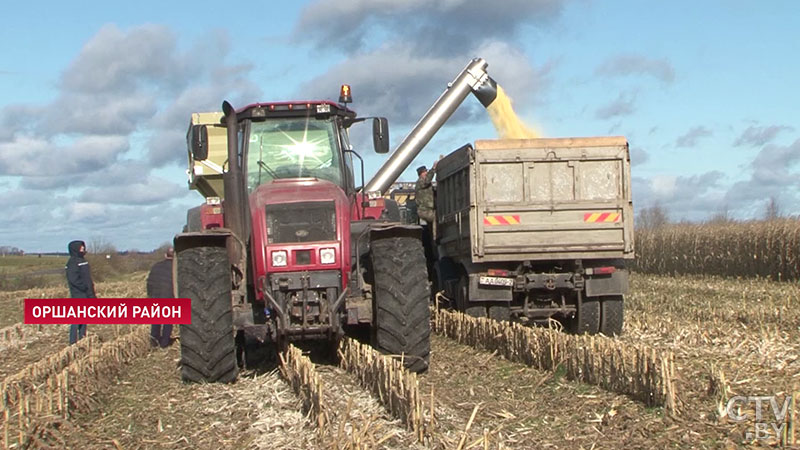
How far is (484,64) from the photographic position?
51.5 ft

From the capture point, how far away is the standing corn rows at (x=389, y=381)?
638cm

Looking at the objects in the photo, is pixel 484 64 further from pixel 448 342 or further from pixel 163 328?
pixel 163 328

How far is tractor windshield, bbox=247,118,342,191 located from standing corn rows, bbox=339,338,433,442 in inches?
76.3

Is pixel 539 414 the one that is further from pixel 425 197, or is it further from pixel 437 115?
pixel 437 115

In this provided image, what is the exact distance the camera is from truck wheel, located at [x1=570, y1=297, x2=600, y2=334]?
1189 cm

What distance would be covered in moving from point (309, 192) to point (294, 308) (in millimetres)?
1217

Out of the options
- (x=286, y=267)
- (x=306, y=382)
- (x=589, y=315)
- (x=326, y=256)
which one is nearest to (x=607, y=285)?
(x=589, y=315)

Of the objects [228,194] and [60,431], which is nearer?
[60,431]

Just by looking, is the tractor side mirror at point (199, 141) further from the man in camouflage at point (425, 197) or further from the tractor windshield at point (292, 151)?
the man in camouflage at point (425, 197)

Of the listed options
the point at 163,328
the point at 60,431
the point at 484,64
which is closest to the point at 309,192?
the point at 60,431

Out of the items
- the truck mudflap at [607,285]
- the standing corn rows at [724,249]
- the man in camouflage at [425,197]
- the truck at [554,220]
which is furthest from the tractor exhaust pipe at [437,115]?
the standing corn rows at [724,249]

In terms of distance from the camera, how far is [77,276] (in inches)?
506

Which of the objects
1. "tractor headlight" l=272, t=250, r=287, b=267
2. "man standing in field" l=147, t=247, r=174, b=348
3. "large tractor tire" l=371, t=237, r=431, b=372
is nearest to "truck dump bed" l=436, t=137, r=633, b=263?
"large tractor tire" l=371, t=237, r=431, b=372

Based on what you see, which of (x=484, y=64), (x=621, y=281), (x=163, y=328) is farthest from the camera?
(x=484, y=64)
